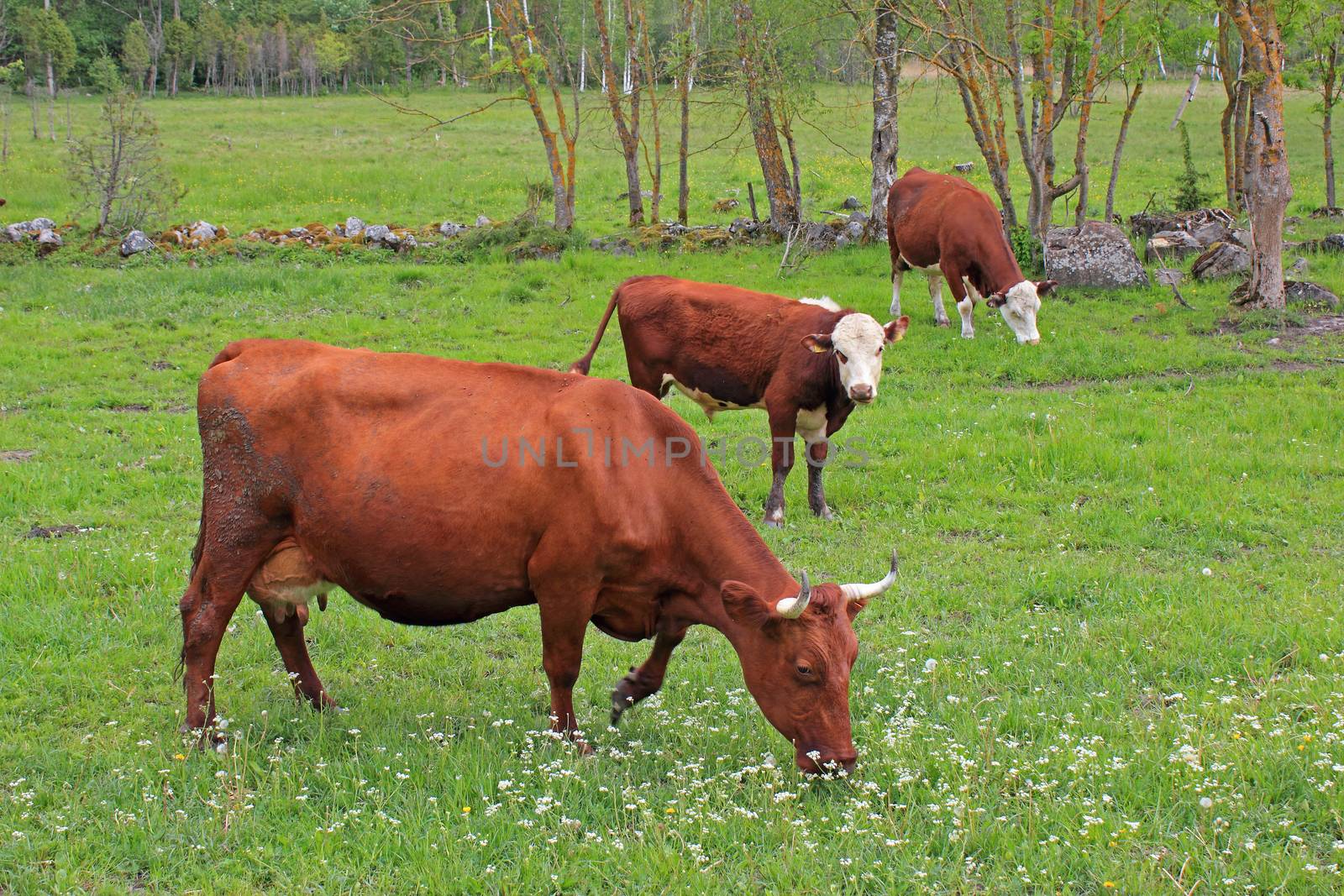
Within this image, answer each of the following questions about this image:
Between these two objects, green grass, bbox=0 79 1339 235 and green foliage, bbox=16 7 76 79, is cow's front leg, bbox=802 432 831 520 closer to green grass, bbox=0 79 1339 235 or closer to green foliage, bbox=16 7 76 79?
green grass, bbox=0 79 1339 235

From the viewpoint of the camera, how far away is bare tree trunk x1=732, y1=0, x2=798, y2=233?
2197 cm

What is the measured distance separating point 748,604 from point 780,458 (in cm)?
496

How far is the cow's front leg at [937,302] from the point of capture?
17.2m

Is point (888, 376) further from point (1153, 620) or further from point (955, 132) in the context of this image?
point (955, 132)

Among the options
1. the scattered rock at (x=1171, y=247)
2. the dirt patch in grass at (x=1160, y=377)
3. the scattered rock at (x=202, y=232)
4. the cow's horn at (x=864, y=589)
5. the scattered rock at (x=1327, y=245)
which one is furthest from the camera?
the scattered rock at (x=202, y=232)

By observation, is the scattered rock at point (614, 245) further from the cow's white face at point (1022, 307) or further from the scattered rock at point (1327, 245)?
the scattered rock at point (1327, 245)

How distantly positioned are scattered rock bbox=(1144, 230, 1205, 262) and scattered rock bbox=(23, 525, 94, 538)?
17.4 m

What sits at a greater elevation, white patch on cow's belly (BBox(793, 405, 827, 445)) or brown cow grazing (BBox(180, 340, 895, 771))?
brown cow grazing (BBox(180, 340, 895, 771))

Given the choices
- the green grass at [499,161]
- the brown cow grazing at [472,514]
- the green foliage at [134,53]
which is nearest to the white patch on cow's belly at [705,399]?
the brown cow grazing at [472,514]

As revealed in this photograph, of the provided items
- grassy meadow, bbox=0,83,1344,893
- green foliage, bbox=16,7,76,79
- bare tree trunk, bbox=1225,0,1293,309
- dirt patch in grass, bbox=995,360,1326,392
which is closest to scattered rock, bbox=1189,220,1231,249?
bare tree trunk, bbox=1225,0,1293,309

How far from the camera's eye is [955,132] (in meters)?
46.8

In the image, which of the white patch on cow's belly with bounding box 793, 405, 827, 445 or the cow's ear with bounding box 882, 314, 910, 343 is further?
the white patch on cow's belly with bounding box 793, 405, 827, 445

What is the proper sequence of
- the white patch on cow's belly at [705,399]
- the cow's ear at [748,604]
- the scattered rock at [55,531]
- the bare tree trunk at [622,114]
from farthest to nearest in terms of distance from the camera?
1. the bare tree trunk at [622,114]
2. the white patch on cow's belly at [705,399]
3. the scattered rock at [55,531]
4. the cow's ear at [748,604]

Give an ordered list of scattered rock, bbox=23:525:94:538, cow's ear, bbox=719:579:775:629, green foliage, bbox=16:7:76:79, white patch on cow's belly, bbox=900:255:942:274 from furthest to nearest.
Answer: green foliage, bbox=16:7:76:79 < white patch on cow's belly, bbox=900:255:942:274 < scattered rock, bbox=23:525:94:538 < cow's ear, bbox=719:579:775:629
